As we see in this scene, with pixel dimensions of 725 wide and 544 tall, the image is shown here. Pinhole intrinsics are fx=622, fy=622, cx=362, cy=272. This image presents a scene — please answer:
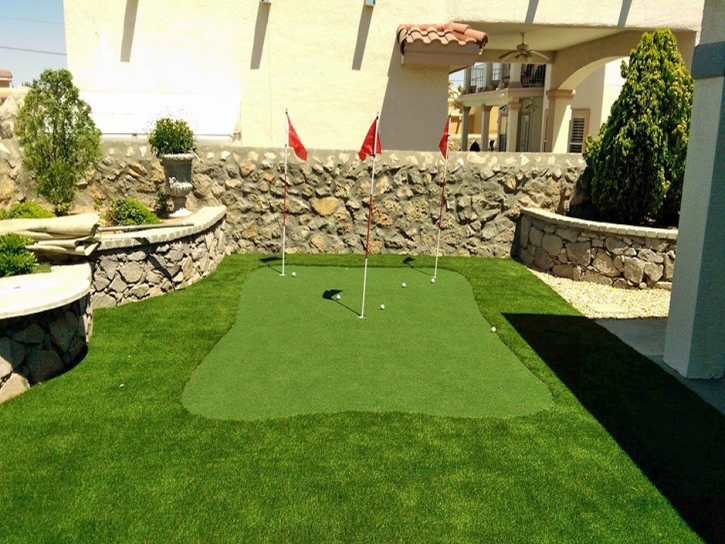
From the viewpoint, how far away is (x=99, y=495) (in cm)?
502

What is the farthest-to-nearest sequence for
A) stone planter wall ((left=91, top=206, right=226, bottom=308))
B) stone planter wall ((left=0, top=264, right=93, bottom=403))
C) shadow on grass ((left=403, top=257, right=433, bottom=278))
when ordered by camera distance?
shadow on grass ((left=403, top=257, right=433, bottom=278))
stone planter wall ((left=91, top=206, right=226, bottom=308))
stone planter wall ((left=0, top=264, right=93, bottom=403))

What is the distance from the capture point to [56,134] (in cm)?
1129

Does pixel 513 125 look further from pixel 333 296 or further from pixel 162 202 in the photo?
pixel 333 296

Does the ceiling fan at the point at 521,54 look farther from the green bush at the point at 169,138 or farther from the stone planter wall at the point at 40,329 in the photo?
the stone planter wall at the point at 40,329

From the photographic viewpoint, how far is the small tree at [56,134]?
11008 millimetres

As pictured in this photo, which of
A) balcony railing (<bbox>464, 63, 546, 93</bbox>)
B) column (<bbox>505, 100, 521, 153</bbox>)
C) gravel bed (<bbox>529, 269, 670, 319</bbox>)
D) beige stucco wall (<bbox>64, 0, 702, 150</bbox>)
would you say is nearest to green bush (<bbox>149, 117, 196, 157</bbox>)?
beige stucco wall (<bbox>64, 0, 702, 150</bbox>)

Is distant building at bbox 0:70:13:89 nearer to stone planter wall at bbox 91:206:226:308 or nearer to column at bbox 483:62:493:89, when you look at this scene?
column at bbox 483:62:493:89

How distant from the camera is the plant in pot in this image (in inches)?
509

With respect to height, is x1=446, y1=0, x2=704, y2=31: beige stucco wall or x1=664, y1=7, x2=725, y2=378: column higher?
x1=446, y1=0, x2=704, y2=31: beige stucco wall

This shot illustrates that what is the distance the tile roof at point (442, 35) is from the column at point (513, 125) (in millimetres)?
23796

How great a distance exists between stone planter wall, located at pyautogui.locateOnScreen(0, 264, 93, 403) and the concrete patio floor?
7.37 meters

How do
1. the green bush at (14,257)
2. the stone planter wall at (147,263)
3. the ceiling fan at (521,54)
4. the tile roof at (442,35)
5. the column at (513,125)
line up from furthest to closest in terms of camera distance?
the column at (513,125) < the ceiling fan at (521,54) < the tile roof at (442,35) < the stone planter wall at (147,263) < the green bush at (14,257)

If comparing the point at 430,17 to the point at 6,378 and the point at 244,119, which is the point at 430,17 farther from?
the point at 6,378

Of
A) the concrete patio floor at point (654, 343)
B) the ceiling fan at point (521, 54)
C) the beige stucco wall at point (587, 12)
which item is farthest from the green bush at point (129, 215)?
the ceiling fan at point (521, 54)
